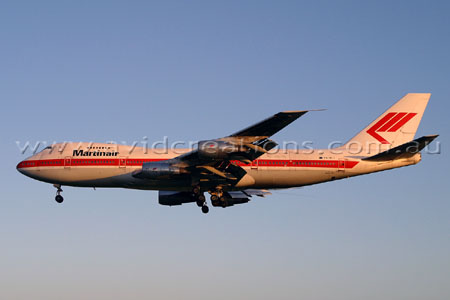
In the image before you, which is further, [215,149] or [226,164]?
[226,164]

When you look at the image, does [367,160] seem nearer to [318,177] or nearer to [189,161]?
[318,177]

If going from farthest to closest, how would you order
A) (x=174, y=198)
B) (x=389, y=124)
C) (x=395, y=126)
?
(x=174, y=198) → (x=389, y=124) → (x=395, y=126)

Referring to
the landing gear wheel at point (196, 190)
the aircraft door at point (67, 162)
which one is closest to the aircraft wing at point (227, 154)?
the landing gear wheel at point (196, 190)

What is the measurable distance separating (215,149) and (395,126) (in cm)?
1786

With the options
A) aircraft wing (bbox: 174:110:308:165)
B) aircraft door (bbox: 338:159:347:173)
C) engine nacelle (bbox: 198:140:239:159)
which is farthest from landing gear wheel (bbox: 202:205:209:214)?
aircraft door (bbox: 338:159:347:173)

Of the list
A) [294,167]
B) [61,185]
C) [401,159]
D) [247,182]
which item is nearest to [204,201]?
[247,182]

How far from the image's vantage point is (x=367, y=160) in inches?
1945

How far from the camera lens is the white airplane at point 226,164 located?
47250 mm

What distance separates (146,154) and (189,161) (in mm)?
5134

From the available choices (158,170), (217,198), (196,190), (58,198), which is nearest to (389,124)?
(217,198)

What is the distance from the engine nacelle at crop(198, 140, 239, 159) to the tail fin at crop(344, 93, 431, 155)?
1306 cm

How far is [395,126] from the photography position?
5303cm

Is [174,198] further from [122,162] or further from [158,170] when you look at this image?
[158,170]

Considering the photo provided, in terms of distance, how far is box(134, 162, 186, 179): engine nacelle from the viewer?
A: 152 ft
